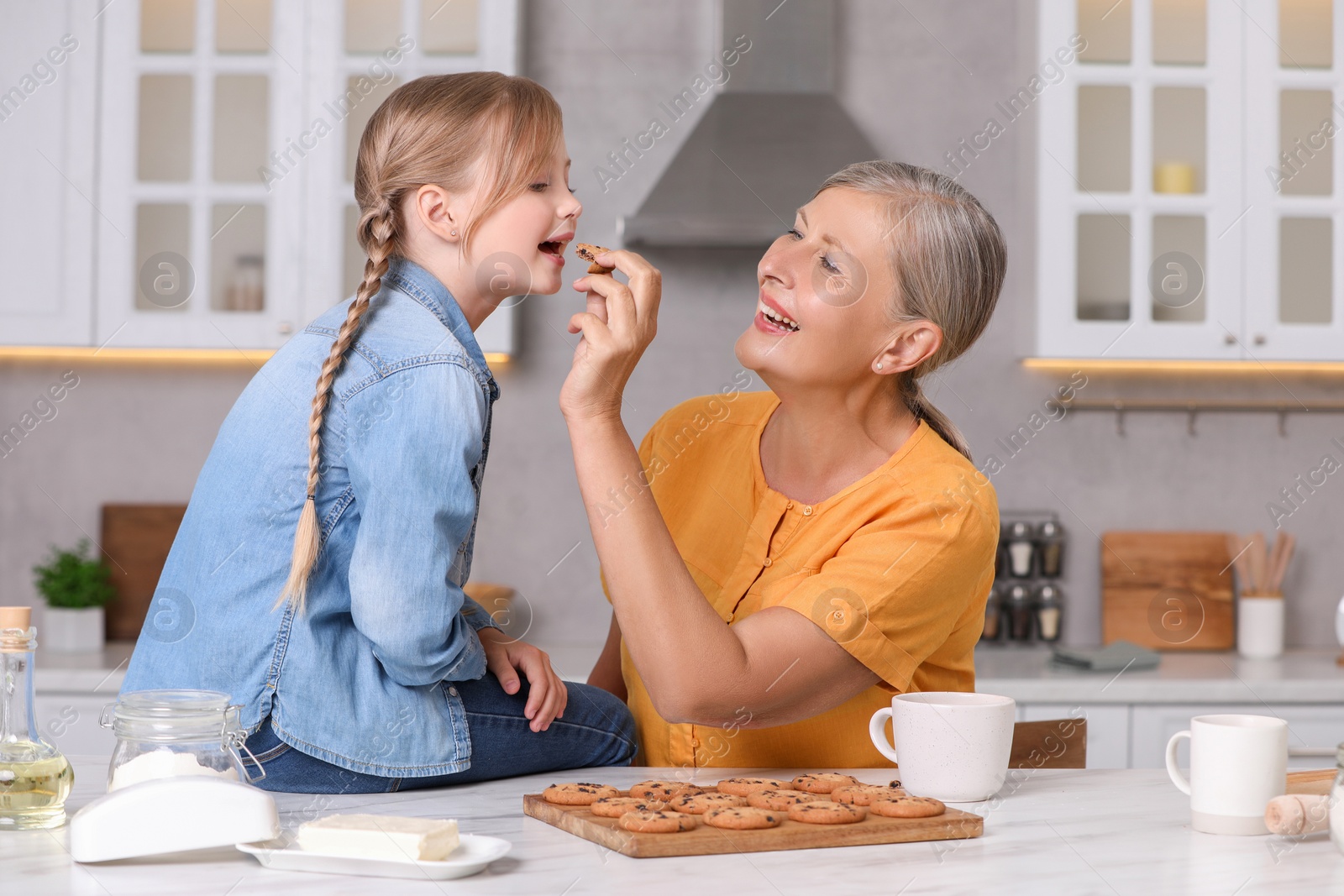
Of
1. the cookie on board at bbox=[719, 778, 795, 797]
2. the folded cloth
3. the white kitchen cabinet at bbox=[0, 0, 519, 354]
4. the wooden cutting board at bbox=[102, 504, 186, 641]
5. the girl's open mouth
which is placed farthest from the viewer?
the wooden cutting board at bbox=[102, 504, 186, 641]

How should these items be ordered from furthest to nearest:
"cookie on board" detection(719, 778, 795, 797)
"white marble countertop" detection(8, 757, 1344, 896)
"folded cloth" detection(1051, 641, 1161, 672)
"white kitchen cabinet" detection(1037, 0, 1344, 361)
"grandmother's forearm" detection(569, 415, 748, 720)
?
"white kitchen cabinet" detection(1037, 0, 1344, 361), "folded cloth" detection(1051, 641, 1161, 672), "grandmother's forearm" detection(569, 415, 748, 720), "cookie on board" detection(719, 778, 795, 797), "white marble countertop" detection(8, 757, 1344, 896)

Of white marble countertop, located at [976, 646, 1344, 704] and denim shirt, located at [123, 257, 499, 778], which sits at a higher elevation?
denim shirt, located at [123, 257, 499, 778]

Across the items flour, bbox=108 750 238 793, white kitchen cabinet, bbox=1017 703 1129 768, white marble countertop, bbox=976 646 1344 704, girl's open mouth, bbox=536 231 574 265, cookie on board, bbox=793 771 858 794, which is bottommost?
white kitchen cabinet, bbox=1017 703 1129 768

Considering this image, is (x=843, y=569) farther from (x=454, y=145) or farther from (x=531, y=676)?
(x=454, y=145)

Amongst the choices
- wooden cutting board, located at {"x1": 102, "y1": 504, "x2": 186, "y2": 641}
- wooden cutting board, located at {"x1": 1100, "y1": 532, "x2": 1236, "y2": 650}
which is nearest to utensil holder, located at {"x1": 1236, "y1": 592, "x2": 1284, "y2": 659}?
wooden cutting board, located at {"x1": 1100, "y1": 532, "x2": 1236, "y2": 650}

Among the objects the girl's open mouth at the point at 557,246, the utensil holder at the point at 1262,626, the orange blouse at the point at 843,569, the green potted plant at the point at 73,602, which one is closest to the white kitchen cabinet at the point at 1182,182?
the utensil holder at the point at 1262,626

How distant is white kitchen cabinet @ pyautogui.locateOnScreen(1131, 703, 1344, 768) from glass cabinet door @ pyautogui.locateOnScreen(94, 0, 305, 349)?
2.14 meters

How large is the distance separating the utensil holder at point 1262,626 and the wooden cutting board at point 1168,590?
0.30 feet

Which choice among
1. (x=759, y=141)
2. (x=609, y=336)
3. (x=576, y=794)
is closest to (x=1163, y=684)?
(x=759, y=141)

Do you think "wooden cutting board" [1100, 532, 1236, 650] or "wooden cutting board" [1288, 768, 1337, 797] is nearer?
"wooden cutting board" [1288, 768, 1337, 797]

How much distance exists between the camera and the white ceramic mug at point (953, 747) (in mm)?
1037

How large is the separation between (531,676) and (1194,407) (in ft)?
8.59

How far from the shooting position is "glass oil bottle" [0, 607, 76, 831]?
88cm

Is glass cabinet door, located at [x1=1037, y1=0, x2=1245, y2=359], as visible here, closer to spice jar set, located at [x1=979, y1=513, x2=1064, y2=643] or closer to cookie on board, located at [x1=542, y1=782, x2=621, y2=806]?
spice jar set, located at [x1=979, y1=513, x2=1064, y2=643]
